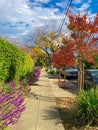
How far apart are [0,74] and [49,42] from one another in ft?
150

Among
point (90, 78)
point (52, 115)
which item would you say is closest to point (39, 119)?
point (52, 115)

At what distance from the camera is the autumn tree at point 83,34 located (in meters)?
11.8

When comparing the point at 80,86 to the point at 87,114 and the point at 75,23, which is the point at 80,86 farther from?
the point at 87,114

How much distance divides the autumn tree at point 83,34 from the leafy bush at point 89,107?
4.21 meters

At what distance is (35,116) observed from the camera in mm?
8133

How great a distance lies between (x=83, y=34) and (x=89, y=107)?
540cm

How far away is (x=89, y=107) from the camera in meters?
7.36

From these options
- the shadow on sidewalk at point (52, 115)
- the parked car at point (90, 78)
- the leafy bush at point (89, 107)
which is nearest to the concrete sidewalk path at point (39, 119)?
the shadow on sidewalk at point (52, 115)

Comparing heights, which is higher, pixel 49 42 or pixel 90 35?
pixel 49 42

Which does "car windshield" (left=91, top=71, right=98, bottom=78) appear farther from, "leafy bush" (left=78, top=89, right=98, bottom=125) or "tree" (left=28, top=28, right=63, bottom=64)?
"tree" (left=28, top=28, right=63, bottom=64)

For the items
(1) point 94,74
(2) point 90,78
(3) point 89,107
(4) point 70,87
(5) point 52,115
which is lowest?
(5) point 52,115

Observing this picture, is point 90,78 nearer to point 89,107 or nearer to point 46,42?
point 89,107

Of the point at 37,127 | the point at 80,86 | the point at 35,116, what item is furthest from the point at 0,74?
the point at 80,86

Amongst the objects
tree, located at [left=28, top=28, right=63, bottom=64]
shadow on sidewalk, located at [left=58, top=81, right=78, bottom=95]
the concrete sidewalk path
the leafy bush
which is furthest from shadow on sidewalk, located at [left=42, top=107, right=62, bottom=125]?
tree, located at [left=28, top=28, right=63, bottom=64]
